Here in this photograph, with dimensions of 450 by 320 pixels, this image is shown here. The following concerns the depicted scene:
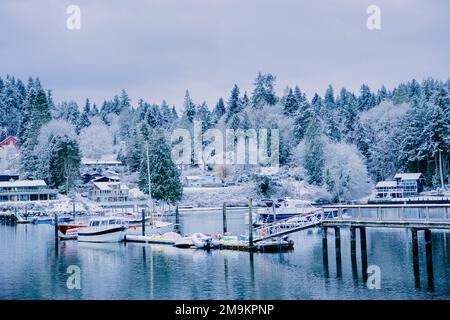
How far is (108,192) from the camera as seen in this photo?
57.0 metres

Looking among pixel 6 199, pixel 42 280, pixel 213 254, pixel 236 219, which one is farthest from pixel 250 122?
pixel 42 280

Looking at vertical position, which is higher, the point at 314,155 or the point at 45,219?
the point at 314,155

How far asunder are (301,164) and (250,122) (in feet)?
20.8

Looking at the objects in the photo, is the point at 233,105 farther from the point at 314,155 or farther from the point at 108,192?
the point at 108,192

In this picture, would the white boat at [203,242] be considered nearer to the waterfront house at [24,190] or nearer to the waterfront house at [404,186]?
the waterfront house at [404,186]

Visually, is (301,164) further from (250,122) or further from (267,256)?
(267,256)

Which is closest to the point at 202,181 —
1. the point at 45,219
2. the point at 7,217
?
the point at 45,219

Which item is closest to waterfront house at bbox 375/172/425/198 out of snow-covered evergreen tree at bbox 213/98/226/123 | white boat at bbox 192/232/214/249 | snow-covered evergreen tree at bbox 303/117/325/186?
snow-covered evergreen tree at bbox 303/117/325/186

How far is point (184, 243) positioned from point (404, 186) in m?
24.0

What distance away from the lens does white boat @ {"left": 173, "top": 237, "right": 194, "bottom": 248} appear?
28656mm

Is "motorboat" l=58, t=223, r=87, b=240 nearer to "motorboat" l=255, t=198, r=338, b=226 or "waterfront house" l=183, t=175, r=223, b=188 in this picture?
"motorboat" l=255, t=198, r=338, b=226

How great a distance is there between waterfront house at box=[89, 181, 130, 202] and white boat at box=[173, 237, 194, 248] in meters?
28.7
